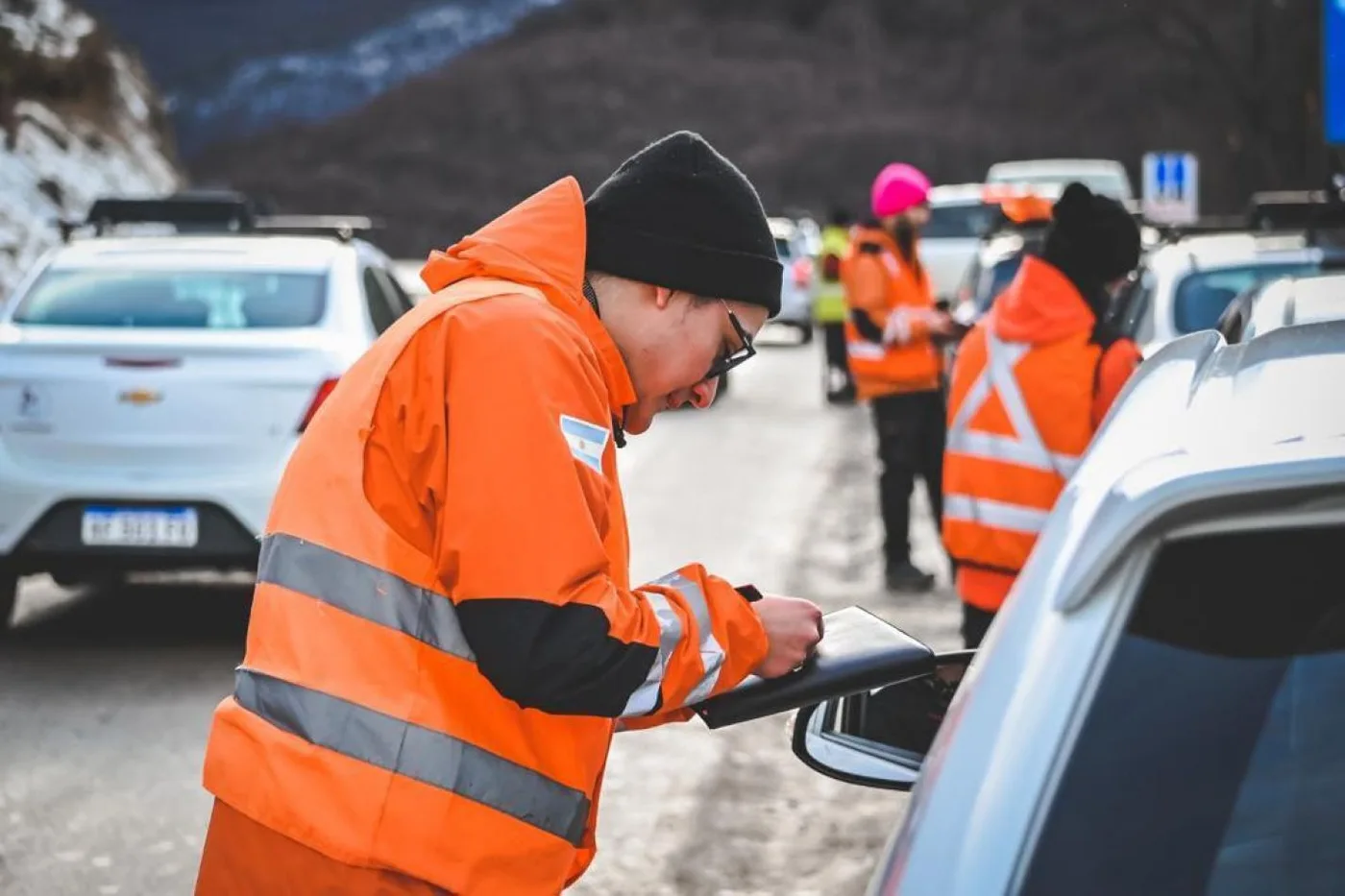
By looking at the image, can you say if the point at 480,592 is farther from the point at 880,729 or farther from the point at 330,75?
the point at 330,75

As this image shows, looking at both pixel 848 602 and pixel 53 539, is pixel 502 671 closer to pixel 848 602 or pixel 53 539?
pixel 53 539

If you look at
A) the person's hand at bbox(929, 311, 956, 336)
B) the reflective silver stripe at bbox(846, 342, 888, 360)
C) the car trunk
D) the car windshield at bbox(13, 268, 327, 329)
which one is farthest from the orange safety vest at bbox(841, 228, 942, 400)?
the car trunk

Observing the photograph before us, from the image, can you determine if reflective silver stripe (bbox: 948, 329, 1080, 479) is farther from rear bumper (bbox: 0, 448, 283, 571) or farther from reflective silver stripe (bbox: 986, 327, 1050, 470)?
rear bumper (bbox: 0, 448, 283, 571)

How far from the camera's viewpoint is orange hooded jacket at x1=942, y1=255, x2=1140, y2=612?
5.84m

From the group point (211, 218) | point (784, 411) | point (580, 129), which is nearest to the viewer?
point (211, 218)

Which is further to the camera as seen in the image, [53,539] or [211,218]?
[211,218]

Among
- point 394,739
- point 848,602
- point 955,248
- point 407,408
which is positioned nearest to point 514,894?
point 394,739

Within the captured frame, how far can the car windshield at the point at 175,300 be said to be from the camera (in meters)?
9.31

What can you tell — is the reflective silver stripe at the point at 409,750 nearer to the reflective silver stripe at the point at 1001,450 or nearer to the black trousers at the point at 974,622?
the reflective silver stripe at the point at 1001,450

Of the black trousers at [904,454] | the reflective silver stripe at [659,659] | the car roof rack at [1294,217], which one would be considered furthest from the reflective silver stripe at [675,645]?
the black trousers at [904,454]

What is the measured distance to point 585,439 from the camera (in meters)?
2.53

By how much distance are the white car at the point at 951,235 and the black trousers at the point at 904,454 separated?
13.8 m

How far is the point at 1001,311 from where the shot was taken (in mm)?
5988

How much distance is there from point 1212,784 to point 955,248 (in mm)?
23047
